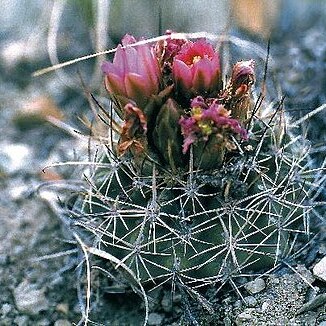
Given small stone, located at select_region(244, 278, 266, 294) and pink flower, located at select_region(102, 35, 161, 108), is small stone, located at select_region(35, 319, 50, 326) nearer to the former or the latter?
small stone, located at select_region(244, 278, 266, 294)

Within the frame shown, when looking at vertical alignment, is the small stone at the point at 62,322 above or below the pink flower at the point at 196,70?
below

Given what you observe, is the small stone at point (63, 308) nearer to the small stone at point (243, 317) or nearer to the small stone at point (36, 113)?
the small stone at point (243, 317)

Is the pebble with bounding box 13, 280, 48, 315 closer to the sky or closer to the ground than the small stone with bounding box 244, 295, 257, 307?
closer to the ground

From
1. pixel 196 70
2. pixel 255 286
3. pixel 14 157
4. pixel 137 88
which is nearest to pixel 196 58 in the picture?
pixel 196 70

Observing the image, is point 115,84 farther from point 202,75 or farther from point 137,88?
point 202,75

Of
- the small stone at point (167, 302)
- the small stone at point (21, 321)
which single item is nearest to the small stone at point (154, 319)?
the small stone at point (167, 302)

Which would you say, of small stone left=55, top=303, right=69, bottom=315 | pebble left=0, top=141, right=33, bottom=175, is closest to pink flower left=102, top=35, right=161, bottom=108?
small stone left=55, top=303, right=69, bottom=315

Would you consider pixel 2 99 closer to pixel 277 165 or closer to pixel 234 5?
pixel 234 5
